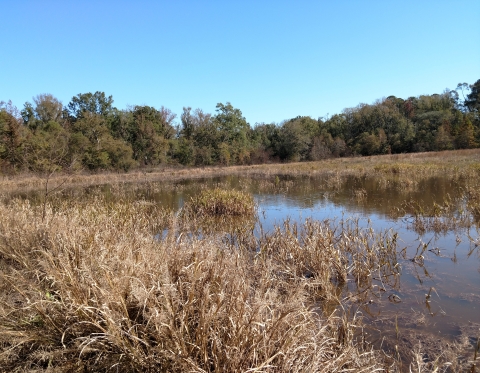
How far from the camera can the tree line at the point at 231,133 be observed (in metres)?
35.9

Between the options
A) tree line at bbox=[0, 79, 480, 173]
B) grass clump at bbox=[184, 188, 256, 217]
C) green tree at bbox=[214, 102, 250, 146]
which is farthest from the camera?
green tree at bbox=[214, 102, 250, 146]

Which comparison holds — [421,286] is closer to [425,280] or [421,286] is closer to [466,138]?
[425,280]

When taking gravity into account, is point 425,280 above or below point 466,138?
below

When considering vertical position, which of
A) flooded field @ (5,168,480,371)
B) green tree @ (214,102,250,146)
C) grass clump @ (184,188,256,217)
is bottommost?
flooded field @ (5,168,480,371)

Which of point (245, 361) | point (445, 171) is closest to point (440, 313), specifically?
point (245, 361)

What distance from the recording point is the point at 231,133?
47.5 metres

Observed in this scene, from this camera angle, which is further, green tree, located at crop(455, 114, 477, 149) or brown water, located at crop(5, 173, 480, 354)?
green tree, located at crop(455, 114, 477, 149)

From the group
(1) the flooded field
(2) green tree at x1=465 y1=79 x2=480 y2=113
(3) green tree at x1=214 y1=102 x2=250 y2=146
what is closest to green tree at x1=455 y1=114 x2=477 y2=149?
(2) green tree at x1=465 y1=79 x2=480 y2=113

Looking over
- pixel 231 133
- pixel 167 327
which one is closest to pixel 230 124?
pixel 231 133

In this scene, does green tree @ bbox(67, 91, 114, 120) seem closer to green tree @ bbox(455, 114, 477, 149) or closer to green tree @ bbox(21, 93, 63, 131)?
green tree @ bbox(21, 93, 63, 131)

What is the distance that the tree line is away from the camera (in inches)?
1415

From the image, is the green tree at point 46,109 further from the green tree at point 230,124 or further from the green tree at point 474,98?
the green tree at point 474,98

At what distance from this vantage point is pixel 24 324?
2504 mm

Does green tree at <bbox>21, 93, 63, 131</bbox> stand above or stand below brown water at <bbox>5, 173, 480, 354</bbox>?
above
